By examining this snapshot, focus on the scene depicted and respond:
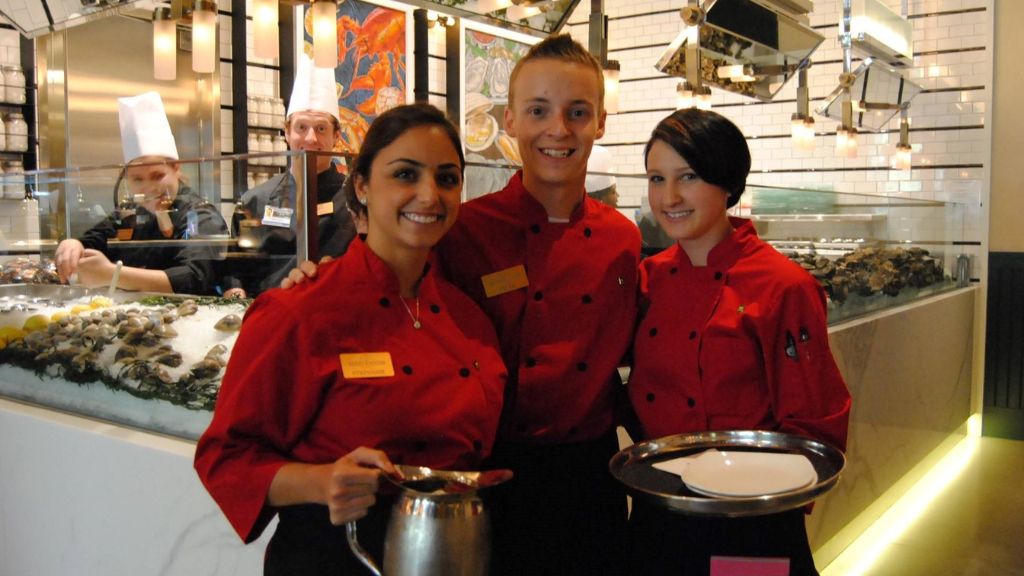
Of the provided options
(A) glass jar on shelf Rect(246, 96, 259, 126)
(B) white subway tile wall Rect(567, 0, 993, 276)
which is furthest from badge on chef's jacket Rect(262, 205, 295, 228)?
(A) glass jar on shelf Rect(246, 96, 259, 126)

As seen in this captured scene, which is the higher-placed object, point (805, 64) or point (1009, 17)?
point (1009, 17)

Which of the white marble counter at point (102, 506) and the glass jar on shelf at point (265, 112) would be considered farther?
the glass jar on shelf at point (265, 112)

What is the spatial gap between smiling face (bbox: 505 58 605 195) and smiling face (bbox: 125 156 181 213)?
4.04 ft

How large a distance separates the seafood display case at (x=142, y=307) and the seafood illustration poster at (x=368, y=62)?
4.17 meters

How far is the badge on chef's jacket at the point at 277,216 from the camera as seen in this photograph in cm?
212

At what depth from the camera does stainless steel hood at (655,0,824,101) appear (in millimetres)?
4160

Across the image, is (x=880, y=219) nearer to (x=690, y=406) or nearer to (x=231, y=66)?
(x=690, y=406)

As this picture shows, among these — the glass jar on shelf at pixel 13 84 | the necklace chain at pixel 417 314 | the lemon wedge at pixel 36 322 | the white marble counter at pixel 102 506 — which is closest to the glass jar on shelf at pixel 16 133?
the glass jar on shelf at pixel 13 84

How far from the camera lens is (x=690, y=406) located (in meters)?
1.79

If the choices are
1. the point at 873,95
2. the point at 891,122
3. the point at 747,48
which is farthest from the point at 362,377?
the point at 891,122

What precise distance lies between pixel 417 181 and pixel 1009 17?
6.89 m

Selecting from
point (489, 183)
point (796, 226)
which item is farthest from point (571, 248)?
point (796, 226)

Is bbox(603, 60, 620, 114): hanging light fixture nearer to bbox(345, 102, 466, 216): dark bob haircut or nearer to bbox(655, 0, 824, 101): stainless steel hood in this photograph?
bbox(655, 0, 824, 101): stainless steel hood

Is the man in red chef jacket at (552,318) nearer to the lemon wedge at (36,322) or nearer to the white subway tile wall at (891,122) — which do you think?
the lemon wedge at (36,322)
